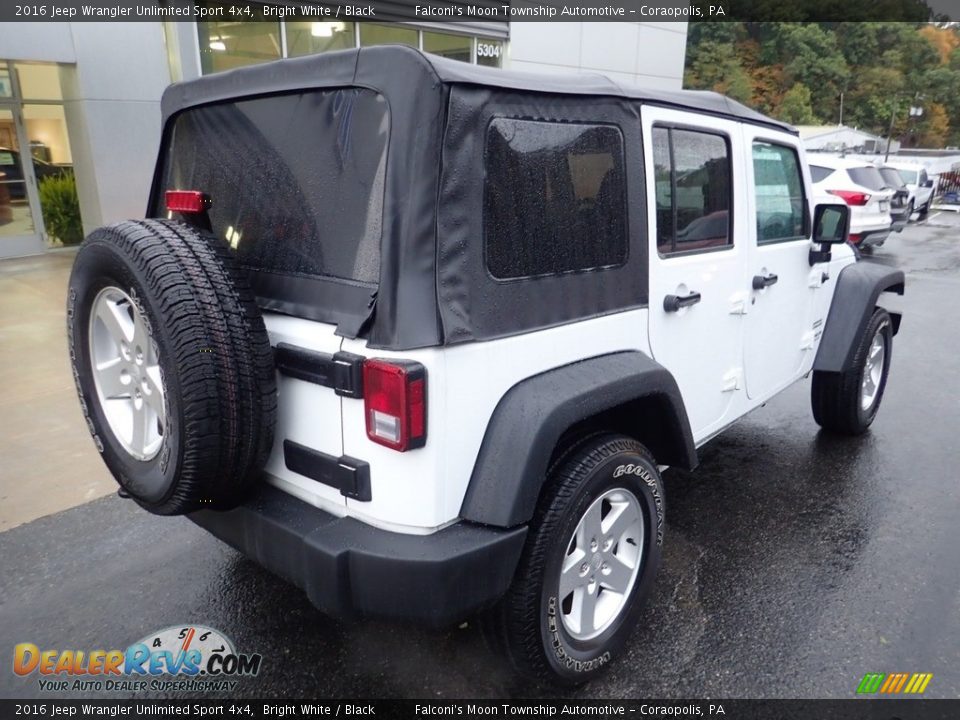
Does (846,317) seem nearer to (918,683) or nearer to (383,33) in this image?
(918,683)

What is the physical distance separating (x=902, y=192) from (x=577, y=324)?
14.9 meters

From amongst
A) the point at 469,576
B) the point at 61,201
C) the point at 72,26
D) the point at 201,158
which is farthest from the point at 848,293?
the point at 61,201

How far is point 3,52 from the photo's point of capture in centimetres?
914

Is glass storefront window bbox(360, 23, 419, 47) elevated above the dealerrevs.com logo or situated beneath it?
elevated above

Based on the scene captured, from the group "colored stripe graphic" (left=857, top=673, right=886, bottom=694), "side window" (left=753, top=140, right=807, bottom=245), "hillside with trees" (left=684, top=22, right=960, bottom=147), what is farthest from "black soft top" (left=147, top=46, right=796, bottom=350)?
"hillside with trees" (left=684, top=22, right=960, bottom=147)

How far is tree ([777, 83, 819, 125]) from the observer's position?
60.8m

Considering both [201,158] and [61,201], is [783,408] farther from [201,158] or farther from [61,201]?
[61,201]

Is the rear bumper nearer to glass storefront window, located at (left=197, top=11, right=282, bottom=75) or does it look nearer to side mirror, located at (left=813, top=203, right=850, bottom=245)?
side mirror, located at (left=813, top=203, right=850, bottom=245)

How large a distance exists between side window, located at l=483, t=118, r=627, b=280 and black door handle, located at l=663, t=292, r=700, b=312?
1.08 ft

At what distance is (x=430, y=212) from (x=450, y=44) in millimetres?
12680

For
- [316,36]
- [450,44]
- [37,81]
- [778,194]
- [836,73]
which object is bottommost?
[778,194]

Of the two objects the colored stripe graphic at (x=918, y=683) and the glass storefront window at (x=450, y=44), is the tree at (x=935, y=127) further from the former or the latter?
the colored stripe graphic at (x=918, y=683)

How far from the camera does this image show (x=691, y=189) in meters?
2.91

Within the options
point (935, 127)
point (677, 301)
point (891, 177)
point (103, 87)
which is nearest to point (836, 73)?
point (935, 127)
